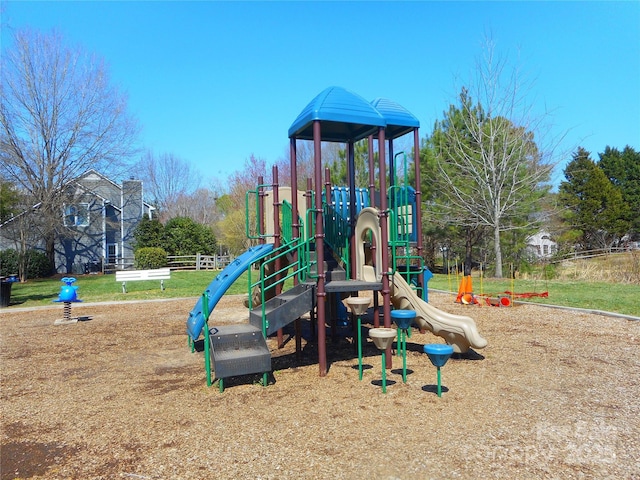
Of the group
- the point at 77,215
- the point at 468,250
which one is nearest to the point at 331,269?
the point at 468,250

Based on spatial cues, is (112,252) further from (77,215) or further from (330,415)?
(330,415)

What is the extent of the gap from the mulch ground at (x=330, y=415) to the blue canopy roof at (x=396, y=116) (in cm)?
418

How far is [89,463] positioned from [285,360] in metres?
3.60

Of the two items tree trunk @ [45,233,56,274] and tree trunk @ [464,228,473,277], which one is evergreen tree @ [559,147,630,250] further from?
tree trunk @ [45,233,56,274]

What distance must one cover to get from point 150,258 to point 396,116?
2495 centimetres

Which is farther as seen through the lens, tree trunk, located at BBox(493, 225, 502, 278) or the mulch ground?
tree trunk, located at BBox(493, 225, 502, 278)

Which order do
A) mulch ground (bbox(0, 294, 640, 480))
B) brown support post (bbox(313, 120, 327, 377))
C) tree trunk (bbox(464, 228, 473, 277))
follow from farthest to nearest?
tree trunk (bbox(464, 228, 473, 277))
brown support post (bbox(313, 120, 327, 377))
mulch ground (bbox(0, 294, 640, 480))

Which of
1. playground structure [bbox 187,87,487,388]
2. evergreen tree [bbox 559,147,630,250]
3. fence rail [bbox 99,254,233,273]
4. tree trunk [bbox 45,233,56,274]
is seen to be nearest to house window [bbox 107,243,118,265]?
fence rail [bbox 99,254,233,273]

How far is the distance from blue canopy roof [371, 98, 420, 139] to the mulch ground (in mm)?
4176

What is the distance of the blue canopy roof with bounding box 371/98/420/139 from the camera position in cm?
842

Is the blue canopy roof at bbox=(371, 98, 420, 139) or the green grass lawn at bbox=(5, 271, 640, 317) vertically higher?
the blue canopy roof at bbox=(371, 98, 420, 139)

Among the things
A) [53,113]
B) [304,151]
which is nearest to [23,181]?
[53,113]

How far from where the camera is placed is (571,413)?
4461 mm

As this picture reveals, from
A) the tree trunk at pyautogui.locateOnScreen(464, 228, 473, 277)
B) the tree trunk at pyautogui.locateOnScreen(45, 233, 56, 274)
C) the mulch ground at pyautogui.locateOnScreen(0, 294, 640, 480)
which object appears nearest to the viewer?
the mulch ground at pyautogui.locateOnScreen(0, 294, 640, 480)
